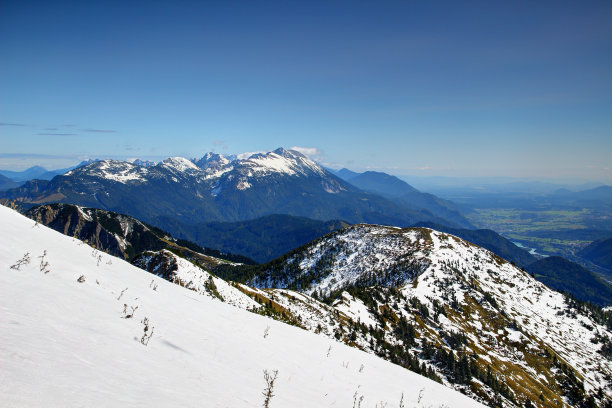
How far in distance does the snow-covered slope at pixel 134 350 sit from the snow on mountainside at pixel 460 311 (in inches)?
2212

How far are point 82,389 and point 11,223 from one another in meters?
9.45

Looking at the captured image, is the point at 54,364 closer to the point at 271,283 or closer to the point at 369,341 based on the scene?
the point at 369,341

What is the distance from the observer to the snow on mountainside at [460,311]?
255 feet

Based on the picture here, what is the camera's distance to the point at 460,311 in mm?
105375

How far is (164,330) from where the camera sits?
7.43 metres

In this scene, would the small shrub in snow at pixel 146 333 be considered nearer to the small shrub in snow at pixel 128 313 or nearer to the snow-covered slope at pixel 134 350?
the snow-covered slope at pixel 134 350

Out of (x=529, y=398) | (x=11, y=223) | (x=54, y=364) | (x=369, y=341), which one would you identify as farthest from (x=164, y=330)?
(x=529, y=398)

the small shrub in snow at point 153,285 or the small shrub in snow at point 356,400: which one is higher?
the small shrub in snow at point 153,285

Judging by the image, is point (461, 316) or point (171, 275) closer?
point (171, 275)

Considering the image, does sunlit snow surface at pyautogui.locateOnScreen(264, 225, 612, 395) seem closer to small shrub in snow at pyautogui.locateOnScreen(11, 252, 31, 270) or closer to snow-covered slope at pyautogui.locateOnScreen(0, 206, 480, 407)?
snow-covered slope at pyautogui.locateOnScreen(0, 206, 480, 407)

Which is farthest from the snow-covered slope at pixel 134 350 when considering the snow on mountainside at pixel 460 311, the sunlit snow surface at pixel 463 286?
the sunlit snow surface at pixel 463 286

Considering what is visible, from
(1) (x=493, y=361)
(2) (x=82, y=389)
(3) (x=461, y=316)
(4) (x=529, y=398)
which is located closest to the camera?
(2) (x=82, y=389)

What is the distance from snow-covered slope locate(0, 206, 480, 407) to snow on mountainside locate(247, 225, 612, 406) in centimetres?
5620

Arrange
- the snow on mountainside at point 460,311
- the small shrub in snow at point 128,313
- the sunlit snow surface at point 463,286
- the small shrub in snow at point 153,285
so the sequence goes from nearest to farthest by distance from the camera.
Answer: the small shrub in snow at point 128,313 → the small shrub in snow at point 153,285 → the snow on mountainside at point 460,311 → the sunlit snow surface at point 463,286
